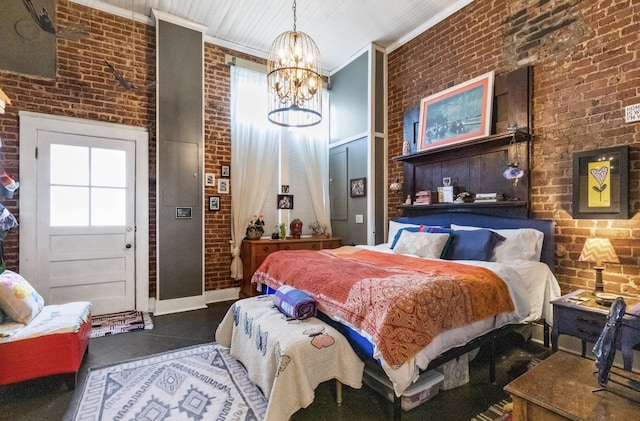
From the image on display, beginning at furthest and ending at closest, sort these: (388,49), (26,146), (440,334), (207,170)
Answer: (388,49) → (207,170) → (26,146) → (440,334)

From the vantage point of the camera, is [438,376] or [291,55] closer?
[438,376]

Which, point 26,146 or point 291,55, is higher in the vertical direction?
point 291,55

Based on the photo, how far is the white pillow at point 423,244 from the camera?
3145 mm

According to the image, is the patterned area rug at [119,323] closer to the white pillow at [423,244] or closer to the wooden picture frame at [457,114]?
the white pillow at [423,244]

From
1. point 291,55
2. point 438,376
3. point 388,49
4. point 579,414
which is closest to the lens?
point 579,414

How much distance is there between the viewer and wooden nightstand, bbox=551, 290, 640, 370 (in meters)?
1.83

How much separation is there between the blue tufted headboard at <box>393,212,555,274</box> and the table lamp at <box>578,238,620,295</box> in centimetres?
43

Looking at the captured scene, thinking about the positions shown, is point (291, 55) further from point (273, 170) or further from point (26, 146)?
point (26, 146)

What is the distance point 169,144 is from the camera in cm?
399

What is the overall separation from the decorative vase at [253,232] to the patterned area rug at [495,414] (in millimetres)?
3436

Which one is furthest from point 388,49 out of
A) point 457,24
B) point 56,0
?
point 56,0

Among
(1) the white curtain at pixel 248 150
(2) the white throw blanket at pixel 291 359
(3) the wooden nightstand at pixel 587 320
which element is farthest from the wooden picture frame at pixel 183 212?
(3) the wooden nightstand at pixel 587 320

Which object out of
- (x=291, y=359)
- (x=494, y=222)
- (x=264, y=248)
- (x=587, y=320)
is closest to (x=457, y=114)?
(x=494, y=222)

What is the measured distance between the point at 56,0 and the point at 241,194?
3065 mm
